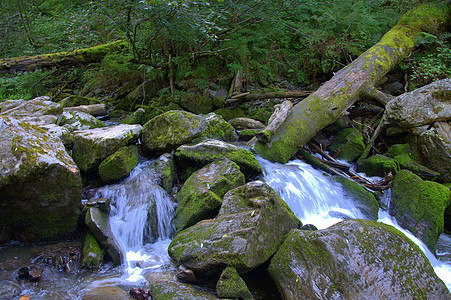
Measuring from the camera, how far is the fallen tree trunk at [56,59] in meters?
8.01

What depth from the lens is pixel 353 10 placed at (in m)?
10.3

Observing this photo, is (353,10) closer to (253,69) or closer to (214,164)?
(253,69)

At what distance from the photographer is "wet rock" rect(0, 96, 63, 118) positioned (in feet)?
20.1

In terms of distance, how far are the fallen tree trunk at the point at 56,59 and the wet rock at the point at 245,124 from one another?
605cm

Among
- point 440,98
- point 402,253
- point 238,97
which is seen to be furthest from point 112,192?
point 440,98

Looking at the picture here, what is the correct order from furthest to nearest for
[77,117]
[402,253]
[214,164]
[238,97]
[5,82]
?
[5,82] → [238,97] → [77,117] → [214,164] → [402,253]

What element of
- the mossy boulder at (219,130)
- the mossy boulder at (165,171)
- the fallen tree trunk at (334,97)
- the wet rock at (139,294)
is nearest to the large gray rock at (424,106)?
the fallen tree trunk at (334,97)

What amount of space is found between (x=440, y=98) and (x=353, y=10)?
5.91 meters

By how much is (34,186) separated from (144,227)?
63.9 inches

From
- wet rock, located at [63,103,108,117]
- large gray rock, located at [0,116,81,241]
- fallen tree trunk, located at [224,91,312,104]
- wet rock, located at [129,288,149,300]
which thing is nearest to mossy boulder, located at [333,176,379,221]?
wet rock, located at [129,288,149,300]

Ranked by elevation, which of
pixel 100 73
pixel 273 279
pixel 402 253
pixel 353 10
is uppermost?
pixel 353 10

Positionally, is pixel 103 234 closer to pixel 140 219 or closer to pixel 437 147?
pixel 140 219

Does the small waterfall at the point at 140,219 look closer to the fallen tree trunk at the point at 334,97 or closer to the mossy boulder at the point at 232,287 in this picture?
the mossy boulder at the point at 232,287

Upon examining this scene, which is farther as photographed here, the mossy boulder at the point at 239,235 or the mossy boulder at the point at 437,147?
the mossy boulder at the point at 437,147
